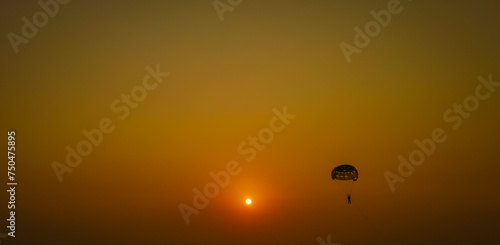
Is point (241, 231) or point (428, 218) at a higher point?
point (241, 231)

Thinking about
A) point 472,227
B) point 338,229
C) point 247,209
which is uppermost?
point 247,209

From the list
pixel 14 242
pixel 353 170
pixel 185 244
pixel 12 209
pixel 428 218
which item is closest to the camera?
pixel 353 170

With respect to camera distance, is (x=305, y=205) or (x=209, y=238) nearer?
(x=305, y=205)

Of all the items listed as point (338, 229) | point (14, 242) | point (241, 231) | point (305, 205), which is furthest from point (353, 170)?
point (14, 242)

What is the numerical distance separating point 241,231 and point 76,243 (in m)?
15.1

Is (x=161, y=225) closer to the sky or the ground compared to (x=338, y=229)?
closer to the sky

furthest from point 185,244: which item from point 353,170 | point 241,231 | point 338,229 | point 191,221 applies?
point 353,170

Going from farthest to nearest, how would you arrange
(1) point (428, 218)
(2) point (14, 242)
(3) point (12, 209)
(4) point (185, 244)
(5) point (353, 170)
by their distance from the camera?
(4) point (185, 244) < (1) point (428, 218) < (2) point (14, 242) < (3) point (12, 209) < (5) point (353, 170)

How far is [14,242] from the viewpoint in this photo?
3666 cm

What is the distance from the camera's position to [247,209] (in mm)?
38938

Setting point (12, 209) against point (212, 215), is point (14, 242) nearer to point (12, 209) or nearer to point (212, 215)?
point (12, 209)

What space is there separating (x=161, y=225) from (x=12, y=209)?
40.6ft

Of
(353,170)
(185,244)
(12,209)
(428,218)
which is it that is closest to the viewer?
(353,170)

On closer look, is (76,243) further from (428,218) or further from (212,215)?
(428,218)
